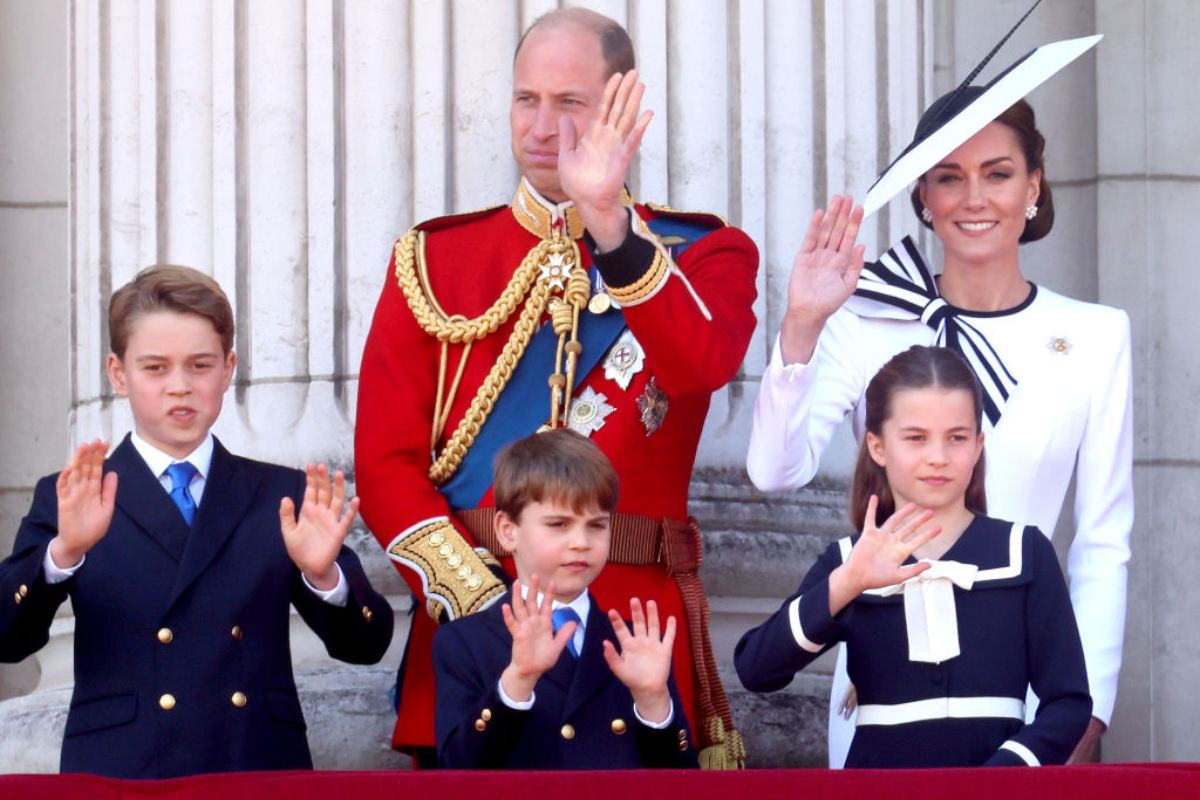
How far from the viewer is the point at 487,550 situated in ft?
12.6

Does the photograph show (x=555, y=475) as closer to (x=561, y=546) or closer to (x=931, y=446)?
(x=561, y=546)

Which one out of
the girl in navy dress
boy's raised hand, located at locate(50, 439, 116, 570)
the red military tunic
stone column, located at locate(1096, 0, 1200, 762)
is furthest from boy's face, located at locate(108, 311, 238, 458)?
stone column, located at locate(1096, 0, 1200, 762)

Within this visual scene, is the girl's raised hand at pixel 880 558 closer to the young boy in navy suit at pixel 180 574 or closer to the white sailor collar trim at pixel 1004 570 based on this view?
the white sailor collar trim at pixel 1004 570

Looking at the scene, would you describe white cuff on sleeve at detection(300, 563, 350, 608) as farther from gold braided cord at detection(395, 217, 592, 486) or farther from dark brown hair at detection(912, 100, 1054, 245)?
dark brown hair at detection(912, 100, 1054, 245)

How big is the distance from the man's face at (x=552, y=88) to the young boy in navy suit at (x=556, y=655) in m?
0.62

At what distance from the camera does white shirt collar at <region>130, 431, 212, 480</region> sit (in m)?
3.67

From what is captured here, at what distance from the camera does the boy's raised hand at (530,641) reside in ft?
10.9

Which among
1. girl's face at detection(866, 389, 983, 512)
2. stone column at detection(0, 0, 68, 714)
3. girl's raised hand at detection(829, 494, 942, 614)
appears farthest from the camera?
stone column at detection(0, 0, 68, 714)

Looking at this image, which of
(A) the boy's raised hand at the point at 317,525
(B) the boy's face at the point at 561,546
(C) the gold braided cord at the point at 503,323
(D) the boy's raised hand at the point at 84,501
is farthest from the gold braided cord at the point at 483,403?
(D) the boy's raised hand at the point at 84,501

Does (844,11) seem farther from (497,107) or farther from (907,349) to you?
(907,349)

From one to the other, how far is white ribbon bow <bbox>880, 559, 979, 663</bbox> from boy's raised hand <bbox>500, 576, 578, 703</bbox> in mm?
545

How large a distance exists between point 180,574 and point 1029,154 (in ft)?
5.84

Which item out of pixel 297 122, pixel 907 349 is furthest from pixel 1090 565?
pixel 297 122

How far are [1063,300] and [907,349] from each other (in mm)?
380
